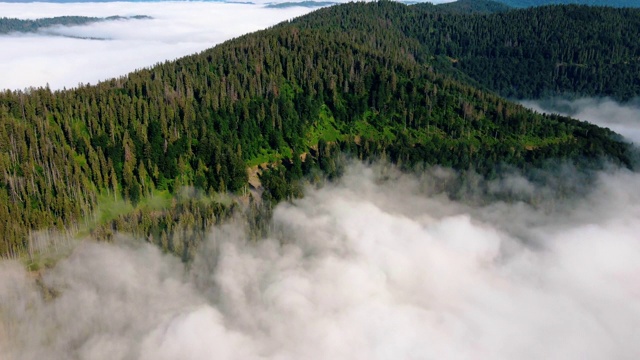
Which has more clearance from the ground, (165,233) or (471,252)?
(165,233)

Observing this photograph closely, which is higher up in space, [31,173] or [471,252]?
[31,173]

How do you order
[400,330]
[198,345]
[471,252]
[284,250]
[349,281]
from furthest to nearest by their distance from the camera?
[471,252], [284,250], [349,281], [400,330], [198,345]

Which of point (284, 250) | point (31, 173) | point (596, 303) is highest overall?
point (31, 173)

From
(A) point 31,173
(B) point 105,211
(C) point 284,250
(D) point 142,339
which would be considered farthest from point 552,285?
(A) point 31,173

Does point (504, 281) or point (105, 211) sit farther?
point (105, 211)

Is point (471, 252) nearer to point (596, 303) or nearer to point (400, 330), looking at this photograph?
point (596, 303)

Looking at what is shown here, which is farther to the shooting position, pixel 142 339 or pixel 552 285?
pixel 552 285

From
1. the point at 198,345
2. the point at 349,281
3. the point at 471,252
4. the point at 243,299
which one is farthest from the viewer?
the point at 471,252

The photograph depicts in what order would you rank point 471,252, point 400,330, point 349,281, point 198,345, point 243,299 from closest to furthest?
point 198,345 < point 400,330 < point 243,299 < point 349,281 < point 471,252

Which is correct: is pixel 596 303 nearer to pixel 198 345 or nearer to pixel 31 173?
pixel 198 345

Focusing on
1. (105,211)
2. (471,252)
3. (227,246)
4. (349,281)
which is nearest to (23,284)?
(105,211)
